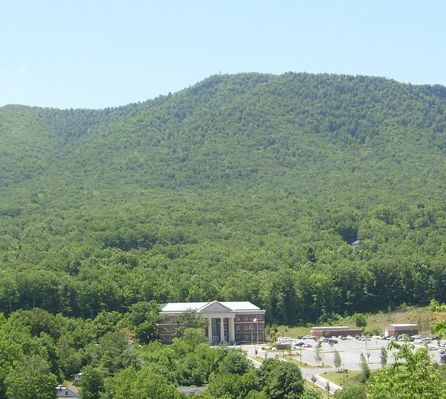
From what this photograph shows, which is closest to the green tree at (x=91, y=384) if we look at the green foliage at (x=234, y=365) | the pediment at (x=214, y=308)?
the green foliage at (x=234, y=365)

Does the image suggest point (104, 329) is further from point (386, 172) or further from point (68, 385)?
point (386, 172)

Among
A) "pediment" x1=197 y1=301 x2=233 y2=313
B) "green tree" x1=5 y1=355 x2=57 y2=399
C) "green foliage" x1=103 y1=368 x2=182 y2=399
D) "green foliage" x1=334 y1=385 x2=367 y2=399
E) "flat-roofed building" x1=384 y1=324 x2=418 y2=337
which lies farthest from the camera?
"pediment" x1=197 y1=301 x2=233 y2=313

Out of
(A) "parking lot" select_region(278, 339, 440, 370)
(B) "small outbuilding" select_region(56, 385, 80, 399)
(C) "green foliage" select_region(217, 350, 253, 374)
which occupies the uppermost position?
(C) "green foliage" select_region(217, 350, 253, 374)

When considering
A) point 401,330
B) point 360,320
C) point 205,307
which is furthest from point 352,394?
point 360,320

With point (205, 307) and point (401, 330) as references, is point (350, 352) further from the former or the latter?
point (205, 307)

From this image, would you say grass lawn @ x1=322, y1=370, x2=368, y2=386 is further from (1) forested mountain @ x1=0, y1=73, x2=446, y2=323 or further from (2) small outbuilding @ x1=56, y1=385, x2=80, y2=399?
(1) forested mountain @ x1=0, y1=73, x2=446, y2=323

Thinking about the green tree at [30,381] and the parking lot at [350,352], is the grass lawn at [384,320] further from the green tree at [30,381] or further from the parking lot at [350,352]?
the green tree at [30,381]

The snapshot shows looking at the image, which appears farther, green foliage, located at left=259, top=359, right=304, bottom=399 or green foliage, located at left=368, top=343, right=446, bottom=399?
green foliage, located at left=259, top=359, right=304, bottom=399

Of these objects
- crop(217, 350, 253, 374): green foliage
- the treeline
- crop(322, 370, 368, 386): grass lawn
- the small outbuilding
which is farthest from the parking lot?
the small outbuilding
